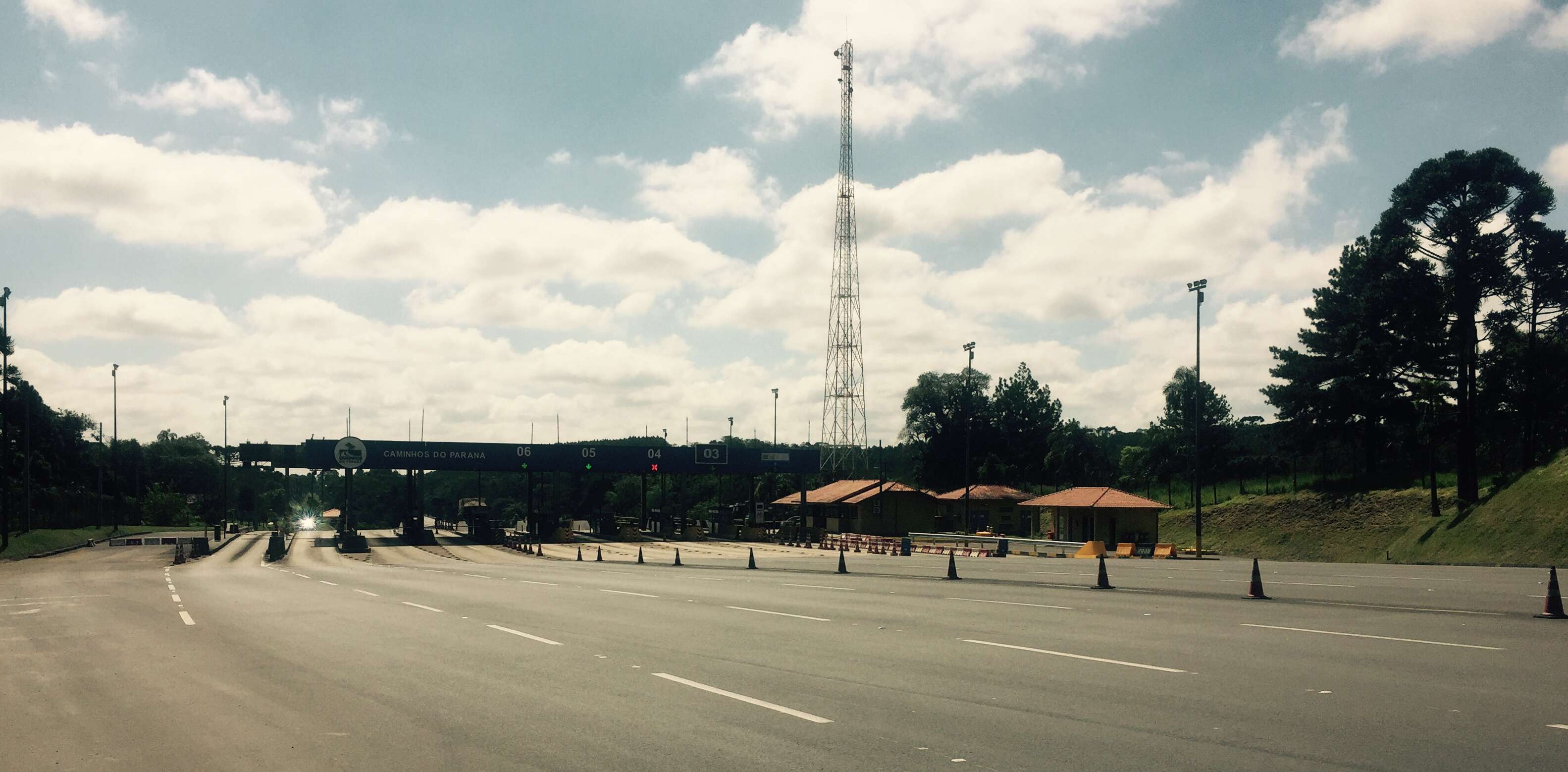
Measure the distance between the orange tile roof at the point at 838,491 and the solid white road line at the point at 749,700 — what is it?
65.9 m

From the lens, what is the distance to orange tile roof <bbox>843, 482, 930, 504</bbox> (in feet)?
254

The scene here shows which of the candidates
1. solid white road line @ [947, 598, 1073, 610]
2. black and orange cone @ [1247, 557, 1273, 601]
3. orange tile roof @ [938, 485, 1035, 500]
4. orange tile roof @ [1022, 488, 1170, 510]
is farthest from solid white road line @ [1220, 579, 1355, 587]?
orange tile roof @ [938, 485, 1035, 500]

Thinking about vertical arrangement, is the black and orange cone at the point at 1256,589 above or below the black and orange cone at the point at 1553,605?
below

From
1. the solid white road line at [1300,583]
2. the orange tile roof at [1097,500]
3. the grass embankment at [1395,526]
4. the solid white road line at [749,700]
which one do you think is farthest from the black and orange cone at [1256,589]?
the orange tile roof at [1097,500]

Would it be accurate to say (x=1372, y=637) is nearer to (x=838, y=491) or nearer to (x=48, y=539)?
(x=838, y=491)

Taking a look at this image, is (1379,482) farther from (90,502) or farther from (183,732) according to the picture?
(90,502)

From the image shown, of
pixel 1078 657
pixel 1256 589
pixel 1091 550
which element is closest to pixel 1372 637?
pixel 1078 657

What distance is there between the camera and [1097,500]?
197 feet

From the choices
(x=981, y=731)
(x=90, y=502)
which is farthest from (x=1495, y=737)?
(x=90, y=502)

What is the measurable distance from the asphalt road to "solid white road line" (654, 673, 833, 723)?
63 millimetres

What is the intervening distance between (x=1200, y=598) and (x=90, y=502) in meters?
99.7

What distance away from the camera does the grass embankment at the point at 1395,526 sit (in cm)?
4172

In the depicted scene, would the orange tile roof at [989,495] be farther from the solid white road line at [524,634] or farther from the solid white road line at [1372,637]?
the solid white road line at [524,634]

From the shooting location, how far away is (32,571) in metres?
40.1
